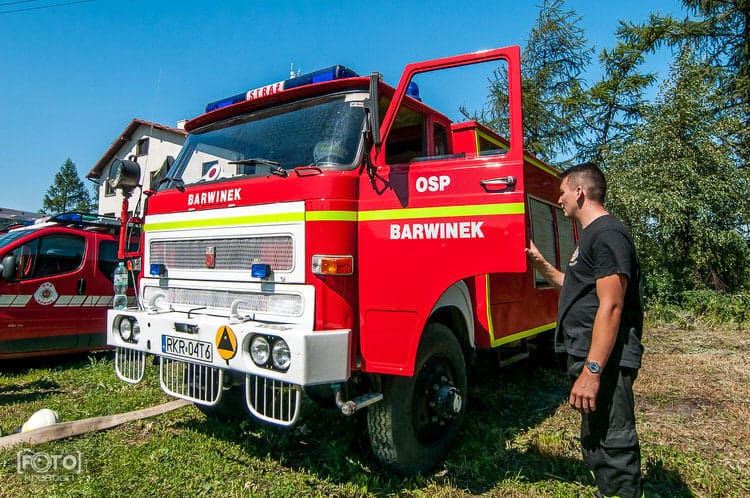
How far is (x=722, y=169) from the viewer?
11.2 m

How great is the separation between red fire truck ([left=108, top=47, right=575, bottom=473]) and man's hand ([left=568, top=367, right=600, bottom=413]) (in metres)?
0.79

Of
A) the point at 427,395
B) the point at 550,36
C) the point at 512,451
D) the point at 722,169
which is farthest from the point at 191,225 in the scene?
the point at 550,36

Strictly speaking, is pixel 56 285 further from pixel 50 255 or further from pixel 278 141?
pixel 278 141

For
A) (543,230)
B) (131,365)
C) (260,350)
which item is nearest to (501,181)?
(260,350)

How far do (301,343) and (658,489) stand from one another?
2.55 metres

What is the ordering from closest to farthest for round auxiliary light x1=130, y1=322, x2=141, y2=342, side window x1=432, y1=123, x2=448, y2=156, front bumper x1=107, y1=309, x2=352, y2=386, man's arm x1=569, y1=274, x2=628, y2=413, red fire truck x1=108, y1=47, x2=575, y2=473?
man's arm x1=569, y1=274, x2=628, y2=413
front bumper x1=107, y1=309, x2=352, y2=386
red fire truck x1=108, y1=47, x2=575, y2=473
round auxiliary light x1=130, y1=322, x2=141, y2=342
side window x1=432, y1=123, x2=448, y2=156

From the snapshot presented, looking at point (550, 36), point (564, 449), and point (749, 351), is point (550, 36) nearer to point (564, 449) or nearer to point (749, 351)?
point (749, 351)

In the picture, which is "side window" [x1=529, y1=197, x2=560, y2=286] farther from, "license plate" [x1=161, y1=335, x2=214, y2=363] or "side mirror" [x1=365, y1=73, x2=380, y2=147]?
"license plate" [x1=161, y1=335, x2=214, y2=363]

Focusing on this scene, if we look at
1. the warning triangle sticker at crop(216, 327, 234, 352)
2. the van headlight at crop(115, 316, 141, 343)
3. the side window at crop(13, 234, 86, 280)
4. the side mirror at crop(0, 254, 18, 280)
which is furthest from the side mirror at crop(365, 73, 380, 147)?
the side window at crop(13, 234, 86, 280)

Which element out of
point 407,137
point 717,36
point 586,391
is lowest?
point 586,391

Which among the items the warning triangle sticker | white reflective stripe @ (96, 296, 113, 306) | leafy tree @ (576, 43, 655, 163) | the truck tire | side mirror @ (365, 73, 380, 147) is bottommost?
the truck tire

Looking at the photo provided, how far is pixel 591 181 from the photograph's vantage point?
258 centimetres

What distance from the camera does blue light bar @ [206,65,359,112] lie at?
11.4 ft

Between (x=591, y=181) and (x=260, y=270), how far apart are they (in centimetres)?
202
